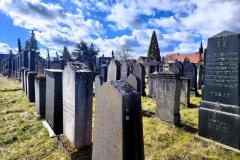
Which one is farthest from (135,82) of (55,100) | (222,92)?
(222,92)

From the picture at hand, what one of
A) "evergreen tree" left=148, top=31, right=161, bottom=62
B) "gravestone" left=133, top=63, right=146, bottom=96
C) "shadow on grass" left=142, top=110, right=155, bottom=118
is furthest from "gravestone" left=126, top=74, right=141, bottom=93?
"evergreen tree" left=148, top=31, right=161, bottom=62

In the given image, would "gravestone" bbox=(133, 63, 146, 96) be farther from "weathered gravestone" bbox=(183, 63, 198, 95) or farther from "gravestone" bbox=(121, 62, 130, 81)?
"weathered gravestone" bbox=(183, 63, 198, 95)

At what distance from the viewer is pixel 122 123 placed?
2.66 meters

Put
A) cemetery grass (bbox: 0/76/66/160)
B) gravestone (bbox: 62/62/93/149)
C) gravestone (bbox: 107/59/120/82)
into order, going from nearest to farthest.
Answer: gravestone (bbox: 62/62/93/149) → cemetery grass (bbox: 0/76/66/160) → gravestone (bbox: 107/59/120/82)

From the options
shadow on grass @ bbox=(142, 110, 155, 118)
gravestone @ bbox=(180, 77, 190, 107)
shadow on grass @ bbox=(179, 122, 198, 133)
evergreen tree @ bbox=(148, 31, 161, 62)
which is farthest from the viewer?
evergreen tree @ bbox=(148, 31, 161, 62)

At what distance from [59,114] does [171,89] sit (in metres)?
4.12

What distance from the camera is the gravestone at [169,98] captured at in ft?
25.1

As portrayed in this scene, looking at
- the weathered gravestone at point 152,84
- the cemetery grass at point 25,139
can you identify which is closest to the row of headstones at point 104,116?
the cemetery grass at point 25,139

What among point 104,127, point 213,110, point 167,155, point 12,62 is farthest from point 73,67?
point 12,62

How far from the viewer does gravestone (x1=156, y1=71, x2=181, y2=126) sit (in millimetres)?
7653

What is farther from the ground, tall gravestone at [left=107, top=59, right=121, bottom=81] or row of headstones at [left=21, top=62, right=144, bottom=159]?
tall gravestone at [left=107, top=59, right=121, bottom=81]

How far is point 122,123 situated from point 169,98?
551cm

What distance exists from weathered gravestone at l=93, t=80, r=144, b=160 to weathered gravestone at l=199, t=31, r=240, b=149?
12.5ft

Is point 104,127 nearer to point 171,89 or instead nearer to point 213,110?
point 213,110
